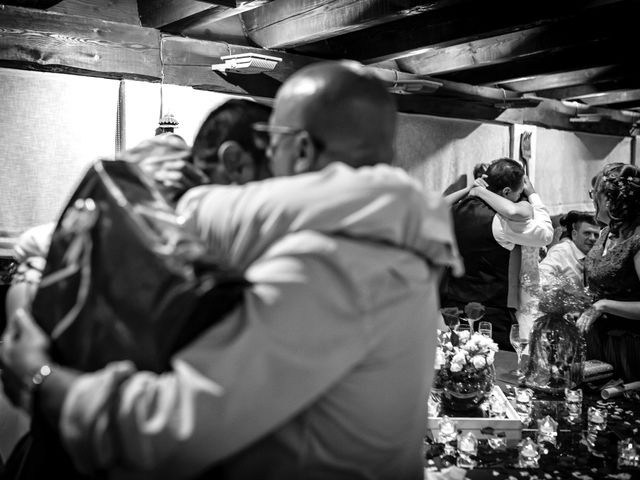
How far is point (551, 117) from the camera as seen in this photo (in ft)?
20.5

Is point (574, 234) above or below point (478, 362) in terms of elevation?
above

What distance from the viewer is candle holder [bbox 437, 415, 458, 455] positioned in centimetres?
179

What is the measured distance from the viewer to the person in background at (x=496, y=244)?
377cm

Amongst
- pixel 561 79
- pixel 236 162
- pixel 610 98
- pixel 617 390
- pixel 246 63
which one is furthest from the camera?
pixel 610 98

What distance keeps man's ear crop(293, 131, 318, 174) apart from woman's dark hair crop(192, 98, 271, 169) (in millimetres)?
253

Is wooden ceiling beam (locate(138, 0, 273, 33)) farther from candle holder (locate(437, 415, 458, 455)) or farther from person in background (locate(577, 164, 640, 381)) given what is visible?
candle holder (locate(437, 415, 458, 455))

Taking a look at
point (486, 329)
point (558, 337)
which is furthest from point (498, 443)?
point (486, 329)

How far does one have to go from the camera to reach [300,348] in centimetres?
79

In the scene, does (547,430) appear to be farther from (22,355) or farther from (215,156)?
(22,355)

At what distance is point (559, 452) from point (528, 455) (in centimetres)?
13

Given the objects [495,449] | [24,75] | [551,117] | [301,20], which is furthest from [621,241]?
[551,117]

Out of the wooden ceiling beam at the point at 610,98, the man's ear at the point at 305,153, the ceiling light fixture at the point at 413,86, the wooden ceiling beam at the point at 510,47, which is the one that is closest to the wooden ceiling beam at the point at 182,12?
the ceiling light fixture at the point at 413,86

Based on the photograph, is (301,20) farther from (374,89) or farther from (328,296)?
(328,296)

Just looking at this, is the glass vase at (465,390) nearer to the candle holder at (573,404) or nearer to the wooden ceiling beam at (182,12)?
the candle holder at (573,404)
